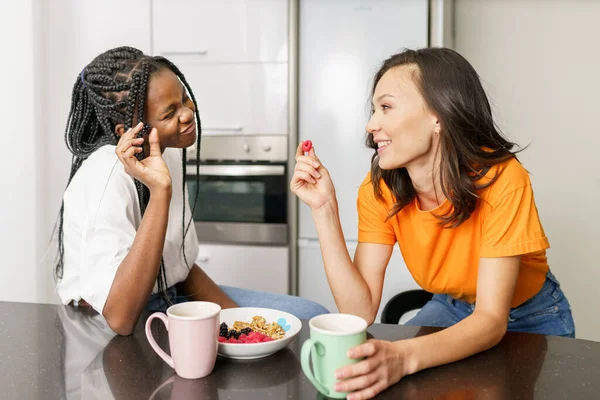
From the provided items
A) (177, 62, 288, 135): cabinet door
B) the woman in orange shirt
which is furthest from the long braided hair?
A: (177, 62, 288, 135): cabinet door

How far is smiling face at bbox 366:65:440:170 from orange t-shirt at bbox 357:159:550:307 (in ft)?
0.45

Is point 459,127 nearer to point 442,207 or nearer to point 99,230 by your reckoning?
point 442,207

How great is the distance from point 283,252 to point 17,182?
1.37 meters

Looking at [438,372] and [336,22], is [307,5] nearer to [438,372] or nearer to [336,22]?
[336,22]

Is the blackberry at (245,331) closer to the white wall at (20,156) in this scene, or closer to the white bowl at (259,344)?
the white bowl at (259,344)

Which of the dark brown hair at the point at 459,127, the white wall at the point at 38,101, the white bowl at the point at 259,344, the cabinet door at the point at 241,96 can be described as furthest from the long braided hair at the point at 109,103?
the white wall at the point at 38,101

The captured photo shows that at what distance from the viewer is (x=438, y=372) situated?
85 cm

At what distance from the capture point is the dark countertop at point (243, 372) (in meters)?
0.77

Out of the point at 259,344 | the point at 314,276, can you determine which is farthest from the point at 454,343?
the point at 314,276

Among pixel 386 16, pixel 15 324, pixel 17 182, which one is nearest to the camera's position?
pixel 15 324

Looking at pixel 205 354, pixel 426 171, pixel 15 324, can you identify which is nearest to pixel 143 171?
pixel 15 324

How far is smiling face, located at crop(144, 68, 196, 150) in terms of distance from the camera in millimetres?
1372

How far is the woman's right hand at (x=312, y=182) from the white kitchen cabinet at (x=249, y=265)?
1.54 metres

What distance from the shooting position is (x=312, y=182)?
1.20 m
